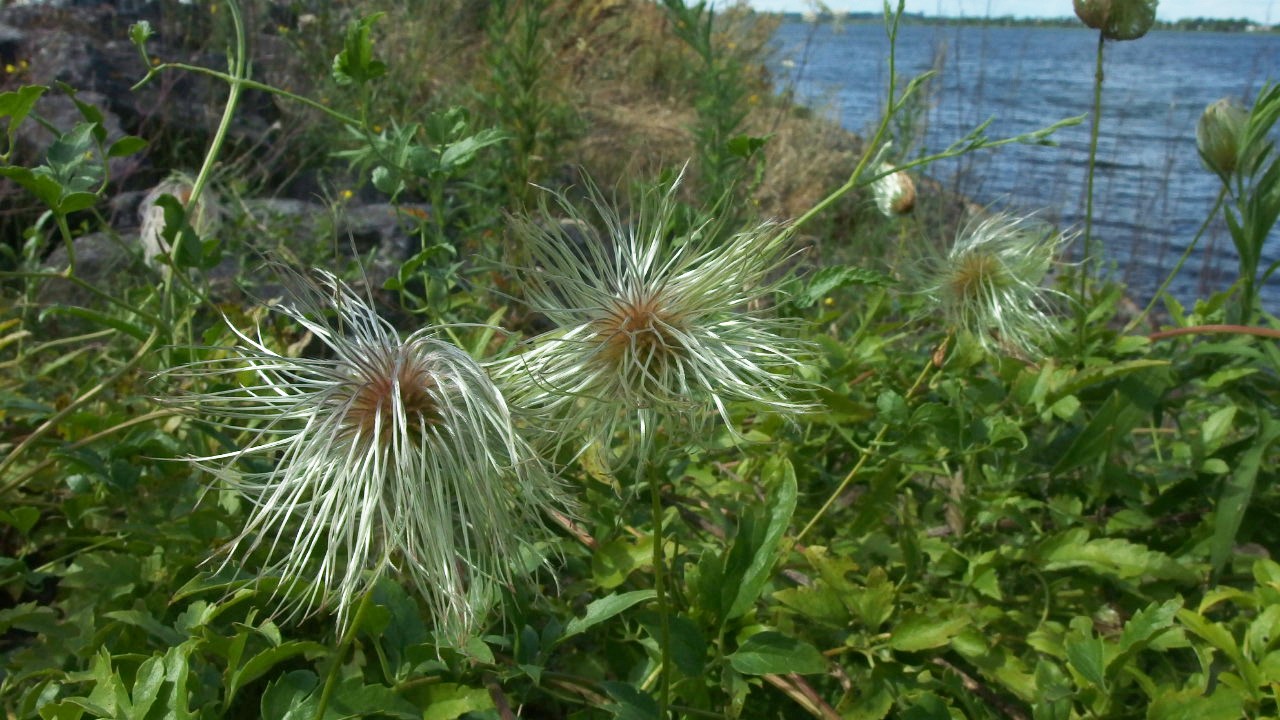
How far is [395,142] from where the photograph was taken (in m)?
1.31

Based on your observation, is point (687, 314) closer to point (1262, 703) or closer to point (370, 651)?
point (370, 651)

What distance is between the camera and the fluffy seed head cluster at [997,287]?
1.49 metres

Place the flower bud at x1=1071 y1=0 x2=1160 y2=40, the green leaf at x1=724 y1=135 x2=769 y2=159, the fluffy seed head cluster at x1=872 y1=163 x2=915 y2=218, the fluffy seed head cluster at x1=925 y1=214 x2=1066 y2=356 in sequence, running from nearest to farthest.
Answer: the green leaf at x1=724 y1=135 x2=769 y2=159 < the flower bud at x1=1071 y1=0 x2=1160 y2=40 < the fluffy seed head cluster at x1=925 y1=214 x2=1066 y2=356 < the fluffy seed head cluster at x1=872 y1=163 x2=915 y2=218

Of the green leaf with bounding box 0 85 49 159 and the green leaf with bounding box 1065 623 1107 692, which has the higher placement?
the green leaf with bounding box 0 85 49 159

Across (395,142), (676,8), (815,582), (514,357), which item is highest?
(676,8)

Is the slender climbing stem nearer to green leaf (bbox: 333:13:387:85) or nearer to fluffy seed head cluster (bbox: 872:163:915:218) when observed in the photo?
green leaf (bbox: 333:13:387:85)

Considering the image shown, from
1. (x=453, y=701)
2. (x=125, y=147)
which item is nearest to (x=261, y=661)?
(x=453, y=701)

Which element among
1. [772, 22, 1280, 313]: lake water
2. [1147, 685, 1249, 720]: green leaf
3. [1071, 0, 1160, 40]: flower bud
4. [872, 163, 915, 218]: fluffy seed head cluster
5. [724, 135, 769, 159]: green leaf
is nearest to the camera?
[1147, 685, 1249, 720]: green leaf

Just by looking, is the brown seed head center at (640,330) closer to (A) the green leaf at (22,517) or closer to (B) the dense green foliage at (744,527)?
(B) the dense green foliage at (744,527)

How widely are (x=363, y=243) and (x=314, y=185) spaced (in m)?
1.72

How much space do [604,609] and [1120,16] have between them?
1.11 m

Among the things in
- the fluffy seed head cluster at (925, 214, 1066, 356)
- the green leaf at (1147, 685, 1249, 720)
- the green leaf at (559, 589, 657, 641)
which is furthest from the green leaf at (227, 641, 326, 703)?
the fluffy seed head cluster at (925, 214, 1066, 356)

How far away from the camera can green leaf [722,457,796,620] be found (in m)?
0.90

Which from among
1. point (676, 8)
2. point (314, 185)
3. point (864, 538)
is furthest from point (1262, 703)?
point (314, 185)
